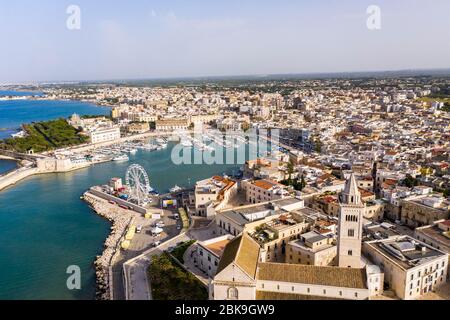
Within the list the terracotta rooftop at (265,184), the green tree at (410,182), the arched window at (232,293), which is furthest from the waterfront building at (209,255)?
the green tree at (410,182)

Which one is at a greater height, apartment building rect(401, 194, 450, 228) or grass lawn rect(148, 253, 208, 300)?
apartment building rect(401, 194, 450, 228)

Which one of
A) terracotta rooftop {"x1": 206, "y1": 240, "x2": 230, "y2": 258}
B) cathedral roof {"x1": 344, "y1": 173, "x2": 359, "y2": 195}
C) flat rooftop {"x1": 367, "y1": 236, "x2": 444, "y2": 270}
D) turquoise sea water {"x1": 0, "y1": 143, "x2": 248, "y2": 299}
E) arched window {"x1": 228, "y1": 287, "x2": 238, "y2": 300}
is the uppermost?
cathedral roof {"x1": 344, "y1": 173, "x2": 359, "y2": 195}

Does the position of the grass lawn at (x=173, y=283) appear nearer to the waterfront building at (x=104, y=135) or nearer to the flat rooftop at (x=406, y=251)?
the flat rooftop at (x=406, y=251)

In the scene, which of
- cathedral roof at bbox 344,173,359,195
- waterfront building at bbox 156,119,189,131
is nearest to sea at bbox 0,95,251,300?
cathedral roof at bbox 344,173,359,195

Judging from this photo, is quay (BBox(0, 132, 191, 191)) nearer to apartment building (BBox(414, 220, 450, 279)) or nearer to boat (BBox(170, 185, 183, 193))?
boat (BBox(170, 185, 183, 193))

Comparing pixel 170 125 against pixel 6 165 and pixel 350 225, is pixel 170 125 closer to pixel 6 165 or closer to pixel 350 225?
pixel 6 165
